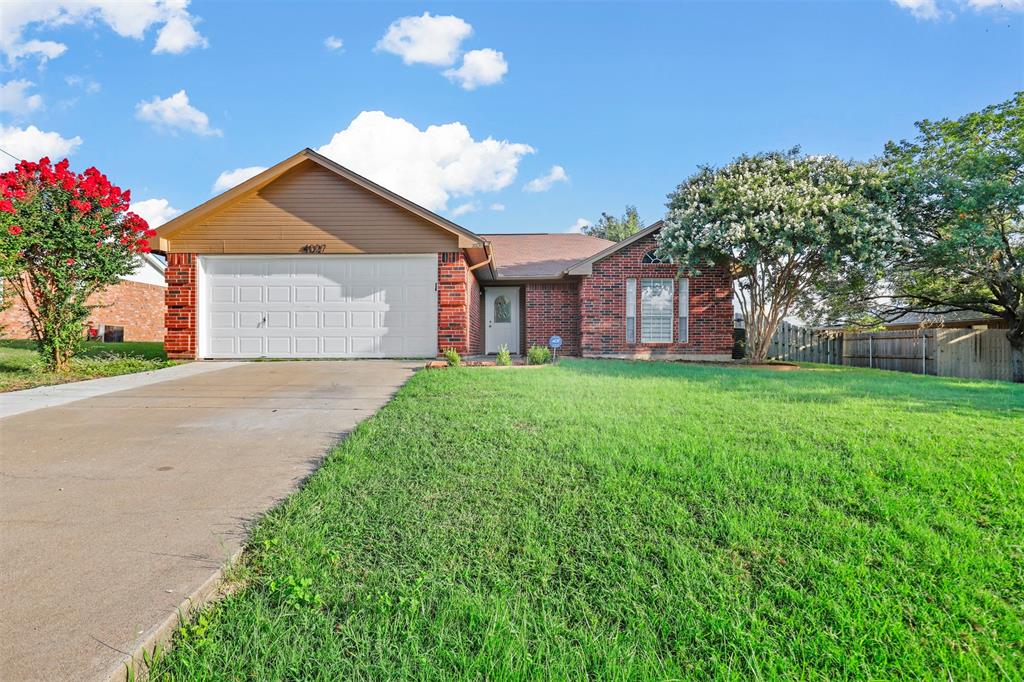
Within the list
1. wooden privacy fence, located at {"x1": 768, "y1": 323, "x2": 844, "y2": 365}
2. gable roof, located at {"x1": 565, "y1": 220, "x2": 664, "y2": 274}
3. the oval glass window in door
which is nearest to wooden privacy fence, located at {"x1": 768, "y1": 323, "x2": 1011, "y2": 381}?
wooden privacy fence, located at {"x1": 768, "y1": 323, "x2": 844, "y2": 365}

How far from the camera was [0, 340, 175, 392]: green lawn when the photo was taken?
764cm

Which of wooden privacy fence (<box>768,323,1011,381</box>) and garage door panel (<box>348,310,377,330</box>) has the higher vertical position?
garage door panel (<box>348,310,377,330</box>)

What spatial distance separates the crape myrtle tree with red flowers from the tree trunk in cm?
2141

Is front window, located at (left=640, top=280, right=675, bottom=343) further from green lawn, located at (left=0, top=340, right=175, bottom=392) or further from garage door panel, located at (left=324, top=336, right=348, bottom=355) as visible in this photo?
green lawn, located at (left=0, top=340, right=175, bottom=392)

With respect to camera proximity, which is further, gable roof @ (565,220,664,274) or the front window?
the front window

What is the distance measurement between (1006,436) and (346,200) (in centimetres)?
1147

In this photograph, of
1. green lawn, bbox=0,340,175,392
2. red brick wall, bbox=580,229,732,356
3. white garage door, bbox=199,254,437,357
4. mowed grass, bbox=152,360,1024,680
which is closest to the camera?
mowed grass, bbox=152,360,1024,680

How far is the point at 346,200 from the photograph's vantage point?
1134 cm

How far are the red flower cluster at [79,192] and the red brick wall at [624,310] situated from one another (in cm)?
1044

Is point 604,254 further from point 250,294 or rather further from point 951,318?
point 951,318

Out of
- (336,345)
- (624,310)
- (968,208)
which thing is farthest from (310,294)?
(968,208)

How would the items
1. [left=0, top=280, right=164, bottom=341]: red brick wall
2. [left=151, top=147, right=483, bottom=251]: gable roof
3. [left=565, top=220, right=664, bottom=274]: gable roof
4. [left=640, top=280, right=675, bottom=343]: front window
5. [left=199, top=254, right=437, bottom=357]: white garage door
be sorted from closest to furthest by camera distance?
1. [left=151, top=147, right=483, bottom=251]: gable roof
2. [left=199, top=254, right=437, bottom=357]: white garage door
3. [left=565, top=220, right=664, bottom=274]: gable roof
4. [left=640, top=280, right=675, bottom=343]: front window
5. [left=0, top=280, right=164, bottom=341]: red brick wall

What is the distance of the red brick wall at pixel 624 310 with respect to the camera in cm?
1401

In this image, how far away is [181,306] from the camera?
11.2 m
